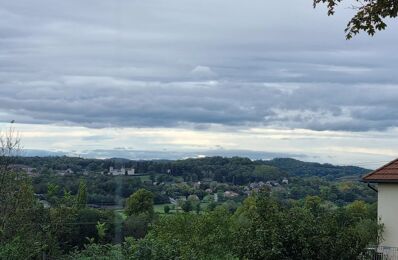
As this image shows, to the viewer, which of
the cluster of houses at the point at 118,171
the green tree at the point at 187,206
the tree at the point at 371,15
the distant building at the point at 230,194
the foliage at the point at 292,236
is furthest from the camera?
the distant building at the point at 230,194

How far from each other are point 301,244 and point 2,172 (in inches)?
270

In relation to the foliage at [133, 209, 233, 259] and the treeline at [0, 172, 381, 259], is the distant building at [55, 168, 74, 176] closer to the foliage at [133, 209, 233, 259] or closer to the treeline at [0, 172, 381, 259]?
the treeline at [0, 172, 381, 259]

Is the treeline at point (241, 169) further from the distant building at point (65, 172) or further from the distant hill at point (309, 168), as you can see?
the distant building at point (65, 172)

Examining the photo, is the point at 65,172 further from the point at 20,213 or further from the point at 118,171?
the point at 20,213

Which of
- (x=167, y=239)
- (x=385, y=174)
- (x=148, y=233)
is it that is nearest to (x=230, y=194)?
(x=385, y=174)

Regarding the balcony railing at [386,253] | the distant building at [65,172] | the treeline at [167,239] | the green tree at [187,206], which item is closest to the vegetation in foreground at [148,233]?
the treeline at [167,239]

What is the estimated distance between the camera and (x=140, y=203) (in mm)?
33812

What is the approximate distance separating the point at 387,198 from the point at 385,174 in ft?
3.27

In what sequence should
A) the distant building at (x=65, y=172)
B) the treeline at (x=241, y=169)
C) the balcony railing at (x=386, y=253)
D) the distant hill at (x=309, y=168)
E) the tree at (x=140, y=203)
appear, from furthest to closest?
1. the distant hill at (x=309, y=168)
2. the treeline at (x=241, y=169)
3. the tree at (x=140, y=203)
4. the balcony railing at (x=386, y=253)
5. the distant building at (x=65, y=172)

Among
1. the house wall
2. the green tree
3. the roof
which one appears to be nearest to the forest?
the green tree

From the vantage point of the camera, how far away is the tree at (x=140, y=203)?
31.9m

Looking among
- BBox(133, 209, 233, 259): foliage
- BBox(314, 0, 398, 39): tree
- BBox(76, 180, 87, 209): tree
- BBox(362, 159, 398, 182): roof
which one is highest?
BBox(314, 0, 398, 39): tree

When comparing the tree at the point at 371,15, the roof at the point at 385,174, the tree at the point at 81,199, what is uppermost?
the tree at the point at 371,15

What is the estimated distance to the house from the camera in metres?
27.0
